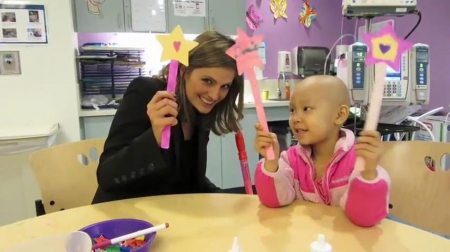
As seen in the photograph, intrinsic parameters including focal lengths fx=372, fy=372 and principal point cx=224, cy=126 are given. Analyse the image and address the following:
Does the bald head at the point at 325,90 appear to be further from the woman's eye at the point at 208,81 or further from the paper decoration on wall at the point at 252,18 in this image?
the paper decoration on wall at the point at 252,18

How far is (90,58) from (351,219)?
239 centimetres

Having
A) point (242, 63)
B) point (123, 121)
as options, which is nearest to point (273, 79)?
point (123, 121)

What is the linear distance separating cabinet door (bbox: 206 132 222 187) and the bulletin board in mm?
1020

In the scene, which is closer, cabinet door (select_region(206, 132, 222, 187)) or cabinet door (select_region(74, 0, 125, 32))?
cabinet door (select_region(74, 0, 125, 32))

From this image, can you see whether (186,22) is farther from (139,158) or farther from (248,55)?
(248,55)

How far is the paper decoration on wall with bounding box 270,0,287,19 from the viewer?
3801 mm

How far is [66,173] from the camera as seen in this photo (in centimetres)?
134

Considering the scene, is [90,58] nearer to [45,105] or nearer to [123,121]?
[45,105]

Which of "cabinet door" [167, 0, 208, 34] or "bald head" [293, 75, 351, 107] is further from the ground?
"cabinet door" [167, 0, 208, 34]

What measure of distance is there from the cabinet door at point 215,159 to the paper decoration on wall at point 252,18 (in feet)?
4.22

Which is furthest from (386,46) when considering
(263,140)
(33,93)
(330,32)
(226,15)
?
(330,32)

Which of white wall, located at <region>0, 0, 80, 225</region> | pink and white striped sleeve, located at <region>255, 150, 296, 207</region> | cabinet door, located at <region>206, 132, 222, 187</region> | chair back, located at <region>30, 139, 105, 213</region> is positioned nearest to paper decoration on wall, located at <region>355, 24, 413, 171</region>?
pink and white striped sleeve, located at <region>255, 150, 296, 207</region>

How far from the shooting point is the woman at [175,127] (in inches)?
41.0

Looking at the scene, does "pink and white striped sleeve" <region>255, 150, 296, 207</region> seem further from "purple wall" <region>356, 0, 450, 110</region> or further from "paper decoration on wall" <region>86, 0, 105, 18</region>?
"purple wall" <region>356, 0, 450, 110</region>
